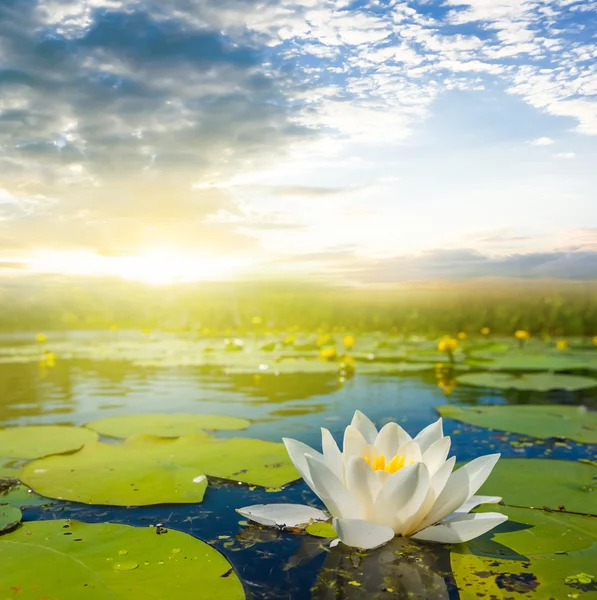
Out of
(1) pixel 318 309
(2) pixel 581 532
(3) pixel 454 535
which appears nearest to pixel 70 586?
(3) pixel 454 535

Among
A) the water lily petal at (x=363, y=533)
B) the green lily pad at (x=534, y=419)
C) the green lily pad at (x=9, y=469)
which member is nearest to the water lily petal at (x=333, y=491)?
the water lily petal at (x=363, y=533)

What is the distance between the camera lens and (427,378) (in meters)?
6.88

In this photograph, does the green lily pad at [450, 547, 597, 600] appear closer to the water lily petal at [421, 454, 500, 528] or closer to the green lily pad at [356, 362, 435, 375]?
the water lily petal at [421, 454, 500, 528]

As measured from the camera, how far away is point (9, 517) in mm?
2193

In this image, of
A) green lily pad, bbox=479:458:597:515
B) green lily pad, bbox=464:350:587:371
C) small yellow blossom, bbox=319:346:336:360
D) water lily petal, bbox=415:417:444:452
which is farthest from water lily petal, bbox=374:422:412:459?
small yellow blossom, bbox=319:346:336:360

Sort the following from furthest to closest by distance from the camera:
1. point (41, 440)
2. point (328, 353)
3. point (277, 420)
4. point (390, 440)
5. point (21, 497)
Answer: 1. point (328, 353)
2. point (277, 420)
3. point (41, 440)
4. point (21, 497)
5. point (390, 440)

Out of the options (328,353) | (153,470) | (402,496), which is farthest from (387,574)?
(328,353)

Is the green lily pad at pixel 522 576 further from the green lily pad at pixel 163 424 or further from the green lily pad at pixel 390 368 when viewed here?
the green lily pad at pixel 390 368

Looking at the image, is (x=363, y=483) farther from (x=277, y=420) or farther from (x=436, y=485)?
(x=277, y=420)

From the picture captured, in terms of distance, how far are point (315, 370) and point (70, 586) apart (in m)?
6.16

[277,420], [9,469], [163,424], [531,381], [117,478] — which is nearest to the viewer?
[117,478]

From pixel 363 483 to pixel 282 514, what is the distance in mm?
398

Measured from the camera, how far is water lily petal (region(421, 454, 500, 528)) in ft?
6.61

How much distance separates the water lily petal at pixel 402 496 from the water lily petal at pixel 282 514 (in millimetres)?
Answer: 286
